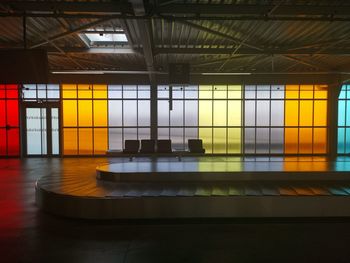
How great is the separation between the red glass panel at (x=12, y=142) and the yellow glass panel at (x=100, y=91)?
5798 mm

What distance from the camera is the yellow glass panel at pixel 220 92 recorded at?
2273cm

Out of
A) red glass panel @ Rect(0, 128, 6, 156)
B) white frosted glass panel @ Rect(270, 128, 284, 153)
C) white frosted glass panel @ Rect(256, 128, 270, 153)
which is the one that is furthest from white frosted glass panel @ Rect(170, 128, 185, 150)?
red glass panel @ Rect(0, 128, 6, 156)

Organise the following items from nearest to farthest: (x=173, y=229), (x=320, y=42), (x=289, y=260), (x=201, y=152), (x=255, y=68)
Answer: (x=289, y=260) → (x=173, y=229) → (x=320, y=42) → (x=201, y=152) → (x=255, y=68)

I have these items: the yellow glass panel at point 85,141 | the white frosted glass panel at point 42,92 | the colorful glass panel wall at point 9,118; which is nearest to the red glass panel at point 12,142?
the colorful glass panel wall at point 9,118

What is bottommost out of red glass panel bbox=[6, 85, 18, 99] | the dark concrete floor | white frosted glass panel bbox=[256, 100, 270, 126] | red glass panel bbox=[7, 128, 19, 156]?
the dark concrete floor

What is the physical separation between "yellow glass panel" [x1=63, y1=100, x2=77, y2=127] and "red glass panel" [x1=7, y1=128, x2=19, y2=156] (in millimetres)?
3260

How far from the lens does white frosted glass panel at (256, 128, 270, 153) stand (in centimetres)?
2264

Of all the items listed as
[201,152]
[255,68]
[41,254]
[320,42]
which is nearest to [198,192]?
[41,254]

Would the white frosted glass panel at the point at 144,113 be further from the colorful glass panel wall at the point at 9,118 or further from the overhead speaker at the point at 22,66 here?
the overhead speaker at the point at 22,66

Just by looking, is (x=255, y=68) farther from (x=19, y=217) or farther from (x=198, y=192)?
(x=19, y=217)

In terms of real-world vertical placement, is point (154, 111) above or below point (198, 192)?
above

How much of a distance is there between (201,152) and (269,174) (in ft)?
32.2

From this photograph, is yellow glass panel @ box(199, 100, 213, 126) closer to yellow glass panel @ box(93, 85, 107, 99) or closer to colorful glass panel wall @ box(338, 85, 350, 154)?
yellow glass panel @ box(93, 85, 107, 99)

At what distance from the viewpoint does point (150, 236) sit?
6371mm
